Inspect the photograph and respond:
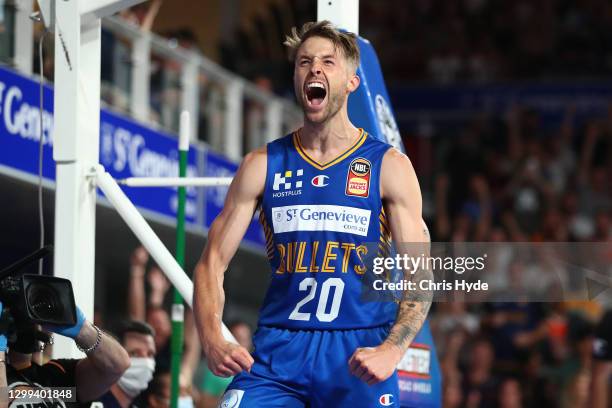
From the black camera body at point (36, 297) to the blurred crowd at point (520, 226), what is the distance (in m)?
6.85

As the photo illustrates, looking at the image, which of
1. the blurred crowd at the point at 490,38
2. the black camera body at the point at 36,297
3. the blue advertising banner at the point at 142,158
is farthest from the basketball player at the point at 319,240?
the blurred crowd at the point at 490,38

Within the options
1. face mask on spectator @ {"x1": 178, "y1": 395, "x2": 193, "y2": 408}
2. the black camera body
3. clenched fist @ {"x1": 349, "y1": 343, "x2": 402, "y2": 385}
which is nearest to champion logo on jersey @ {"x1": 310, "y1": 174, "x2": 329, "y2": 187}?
clenched fist @ {"x1": 349, "y1": 343, "x2": 402, "y2": 385}

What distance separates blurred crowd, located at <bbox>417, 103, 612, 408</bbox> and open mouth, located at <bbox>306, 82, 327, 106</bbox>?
679 cm

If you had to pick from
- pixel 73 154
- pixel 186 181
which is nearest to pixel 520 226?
pixel 186 181

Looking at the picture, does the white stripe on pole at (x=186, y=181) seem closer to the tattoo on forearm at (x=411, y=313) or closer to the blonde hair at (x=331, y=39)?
the blonde hair at (x=331, y=39)

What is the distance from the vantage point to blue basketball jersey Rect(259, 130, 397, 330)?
4.97 metres

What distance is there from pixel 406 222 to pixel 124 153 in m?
6.06

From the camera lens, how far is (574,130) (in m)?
17.8

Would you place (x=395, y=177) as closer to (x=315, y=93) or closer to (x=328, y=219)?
(x=328, y=219)

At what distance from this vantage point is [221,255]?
196 inches

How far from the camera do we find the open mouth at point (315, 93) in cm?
500

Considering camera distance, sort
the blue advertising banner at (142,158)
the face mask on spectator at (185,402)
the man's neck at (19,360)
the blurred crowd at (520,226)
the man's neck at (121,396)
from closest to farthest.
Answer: the man's neck at (19,360), the man's neck at (121,396), the face mask on spectator at (185,402), the blue advertising banner at (142,158), the blurred crowd at (520,226)

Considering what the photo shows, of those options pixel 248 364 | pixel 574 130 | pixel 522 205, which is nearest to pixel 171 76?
pixel 522 205

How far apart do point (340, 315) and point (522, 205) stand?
11.7 m
